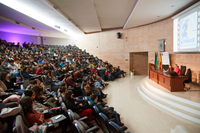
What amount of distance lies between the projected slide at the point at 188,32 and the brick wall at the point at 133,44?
53 centimetres

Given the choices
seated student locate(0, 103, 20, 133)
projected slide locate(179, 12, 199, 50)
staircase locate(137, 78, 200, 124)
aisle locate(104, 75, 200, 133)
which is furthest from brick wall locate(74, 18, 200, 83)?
seated student locate(0, 103, 20, 133)

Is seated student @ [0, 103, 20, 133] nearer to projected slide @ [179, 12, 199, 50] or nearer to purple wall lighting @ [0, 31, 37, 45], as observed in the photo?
projected slide @ [179, 12, 199, 50]

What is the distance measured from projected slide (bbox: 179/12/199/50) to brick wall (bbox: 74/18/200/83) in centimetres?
53

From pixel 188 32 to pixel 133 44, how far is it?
5417 millimetres

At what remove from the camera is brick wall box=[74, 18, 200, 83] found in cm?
633

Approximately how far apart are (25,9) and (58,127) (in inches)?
246

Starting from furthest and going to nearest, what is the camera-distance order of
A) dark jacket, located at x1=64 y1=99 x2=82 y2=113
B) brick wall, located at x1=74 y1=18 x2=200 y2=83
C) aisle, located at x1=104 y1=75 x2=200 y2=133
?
1. brick wall, located at x1=74 y1=18 x2=200 y2=83
2. aisle, located at x1=104 y1=75 x2=200 y2=133
3. dark jacket, located at x1=64 y1=99 x2=82 y2=113

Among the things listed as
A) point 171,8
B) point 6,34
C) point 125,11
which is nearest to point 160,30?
point 171,8

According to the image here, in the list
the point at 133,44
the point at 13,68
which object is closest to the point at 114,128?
the point at 13,68

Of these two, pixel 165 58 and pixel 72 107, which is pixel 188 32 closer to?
pixel 165 58

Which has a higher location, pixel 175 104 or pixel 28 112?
pixel 28 112

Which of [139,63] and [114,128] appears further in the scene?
[139,63]

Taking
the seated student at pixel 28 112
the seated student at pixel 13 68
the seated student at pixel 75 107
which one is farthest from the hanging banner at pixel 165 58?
the seated student at pixel 13 68

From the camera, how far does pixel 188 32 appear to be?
18.0ft
